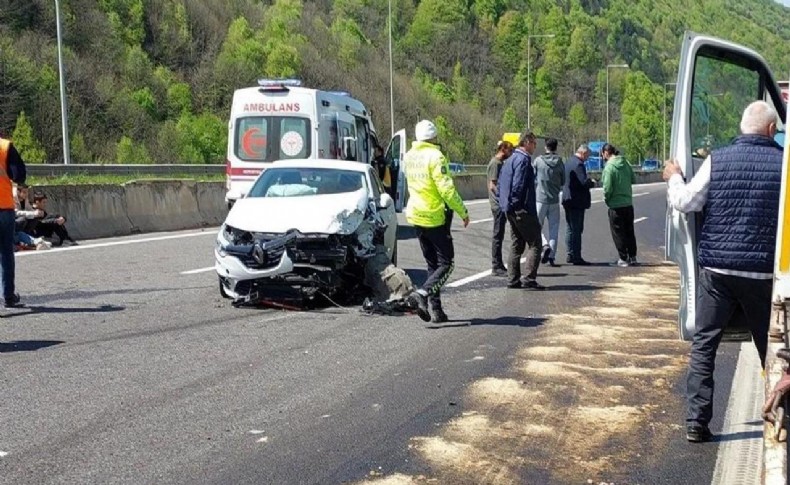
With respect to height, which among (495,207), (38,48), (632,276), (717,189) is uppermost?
(38,48)

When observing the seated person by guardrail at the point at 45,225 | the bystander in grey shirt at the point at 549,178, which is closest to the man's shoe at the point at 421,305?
the bystander in grey shirt at the point at 549,178

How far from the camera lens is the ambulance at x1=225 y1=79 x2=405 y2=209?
62.4 feet

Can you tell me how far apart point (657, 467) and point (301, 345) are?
397cm

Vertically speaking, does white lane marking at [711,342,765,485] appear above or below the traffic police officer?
below

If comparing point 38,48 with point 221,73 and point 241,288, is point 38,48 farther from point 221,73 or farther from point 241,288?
point 241,288

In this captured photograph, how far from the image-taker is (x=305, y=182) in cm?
1241

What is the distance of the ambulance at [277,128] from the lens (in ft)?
62.4

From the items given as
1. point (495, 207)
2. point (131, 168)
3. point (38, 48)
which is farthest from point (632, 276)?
point (38, 48)

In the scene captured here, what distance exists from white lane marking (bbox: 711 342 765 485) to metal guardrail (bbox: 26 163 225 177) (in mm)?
23007

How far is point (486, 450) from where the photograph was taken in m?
5.85

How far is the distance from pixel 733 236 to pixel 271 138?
46.4ft

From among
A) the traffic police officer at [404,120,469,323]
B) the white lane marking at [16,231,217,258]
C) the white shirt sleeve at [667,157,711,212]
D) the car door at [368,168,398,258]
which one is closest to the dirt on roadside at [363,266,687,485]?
the traffic police officer at [404,120,469,323]

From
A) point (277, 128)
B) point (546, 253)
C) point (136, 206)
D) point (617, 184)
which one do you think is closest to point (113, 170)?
point (136, 206)

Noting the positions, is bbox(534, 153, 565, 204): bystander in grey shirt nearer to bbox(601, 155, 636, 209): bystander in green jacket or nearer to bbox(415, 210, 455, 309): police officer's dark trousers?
bbox(601, 155, 636, 209): bystander in green jacket
